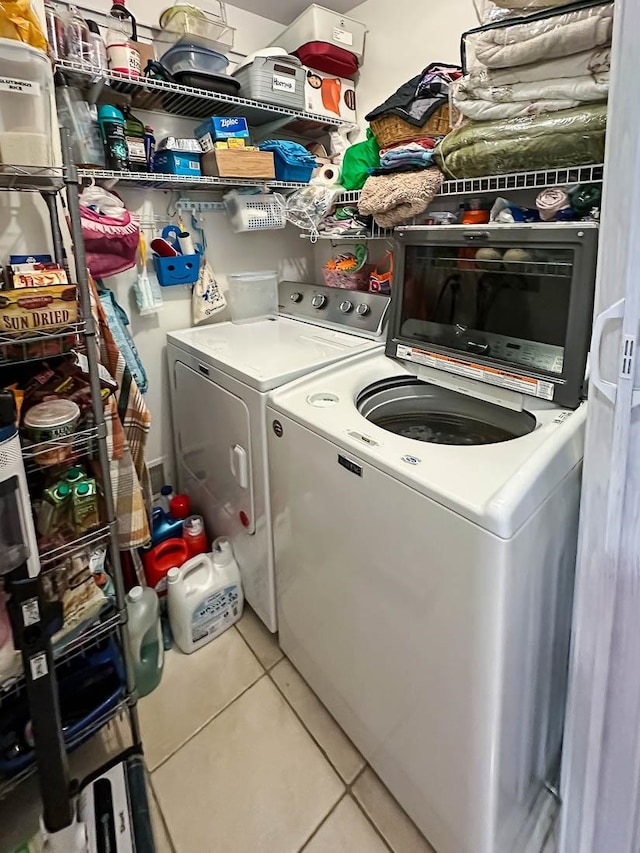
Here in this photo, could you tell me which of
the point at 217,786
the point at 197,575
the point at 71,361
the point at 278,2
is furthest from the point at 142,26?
the point at 217,786

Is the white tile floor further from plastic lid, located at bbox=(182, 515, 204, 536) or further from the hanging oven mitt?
the hanging oven mitt

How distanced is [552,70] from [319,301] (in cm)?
116

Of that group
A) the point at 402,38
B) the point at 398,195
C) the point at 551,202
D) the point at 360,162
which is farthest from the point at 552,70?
the point at 402,38

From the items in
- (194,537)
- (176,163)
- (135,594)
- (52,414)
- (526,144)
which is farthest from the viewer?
(194,537)

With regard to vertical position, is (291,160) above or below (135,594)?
above

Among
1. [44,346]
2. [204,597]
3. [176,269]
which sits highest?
[176,269]

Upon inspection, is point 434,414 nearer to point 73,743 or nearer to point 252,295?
point 252,295

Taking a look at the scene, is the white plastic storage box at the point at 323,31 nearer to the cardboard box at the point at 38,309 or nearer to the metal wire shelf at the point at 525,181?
the metal wire shelf at the point at 525,181

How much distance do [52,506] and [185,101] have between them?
5.25 ft

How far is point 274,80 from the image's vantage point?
1938 millimetres

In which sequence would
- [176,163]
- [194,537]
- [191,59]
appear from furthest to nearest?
[194,537], [176,163], [191,59]

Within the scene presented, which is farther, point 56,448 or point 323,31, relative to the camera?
point 323,31

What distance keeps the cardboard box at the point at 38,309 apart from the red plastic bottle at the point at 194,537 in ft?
3.55

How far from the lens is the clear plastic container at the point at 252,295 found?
2290mm
